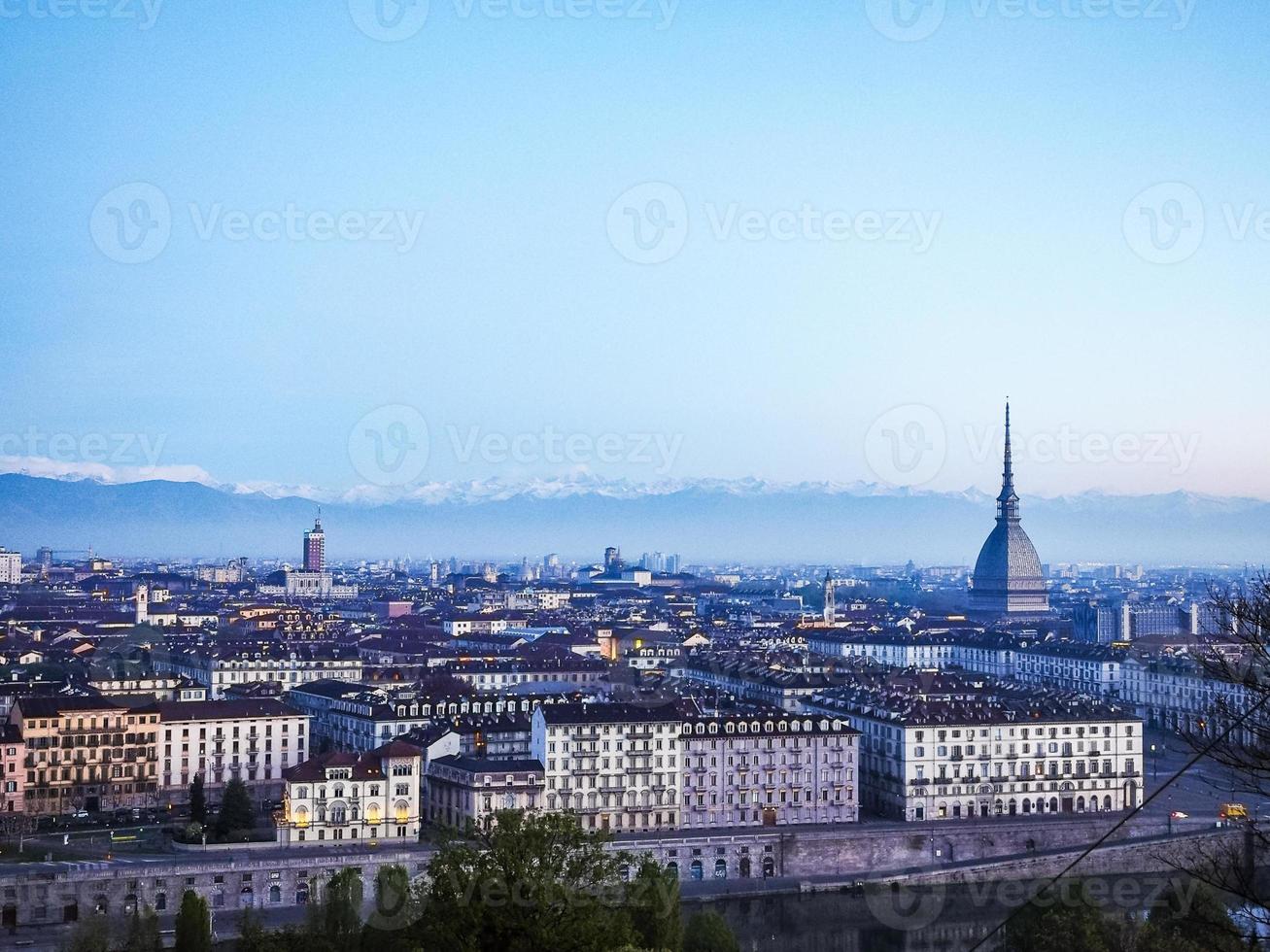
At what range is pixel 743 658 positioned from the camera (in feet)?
185

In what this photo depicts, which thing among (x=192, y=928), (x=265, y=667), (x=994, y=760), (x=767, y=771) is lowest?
(x=192, y=928)

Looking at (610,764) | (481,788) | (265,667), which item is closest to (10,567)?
(265,667)

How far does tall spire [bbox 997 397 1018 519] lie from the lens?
322ft

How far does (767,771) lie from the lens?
119 feet

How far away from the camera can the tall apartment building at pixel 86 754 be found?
36.4 metres

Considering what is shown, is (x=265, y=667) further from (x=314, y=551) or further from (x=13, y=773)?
(x=314, y=551)

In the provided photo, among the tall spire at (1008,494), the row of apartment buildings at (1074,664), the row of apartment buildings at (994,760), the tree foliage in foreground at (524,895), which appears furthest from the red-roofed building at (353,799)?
the tall spire at (1008,494)

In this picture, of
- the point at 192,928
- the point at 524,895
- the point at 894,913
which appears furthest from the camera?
the point at 894,913

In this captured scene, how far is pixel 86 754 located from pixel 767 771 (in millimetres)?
14556

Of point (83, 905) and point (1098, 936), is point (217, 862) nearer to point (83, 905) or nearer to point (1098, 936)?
point (83, 905)

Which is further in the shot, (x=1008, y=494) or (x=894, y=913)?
(x=1008, y=494)

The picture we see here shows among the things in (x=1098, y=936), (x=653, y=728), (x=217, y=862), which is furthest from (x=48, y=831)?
(x=1098, y=936)

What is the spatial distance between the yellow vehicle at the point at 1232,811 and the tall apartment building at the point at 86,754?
22.7m

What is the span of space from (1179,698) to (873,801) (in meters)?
20.6
